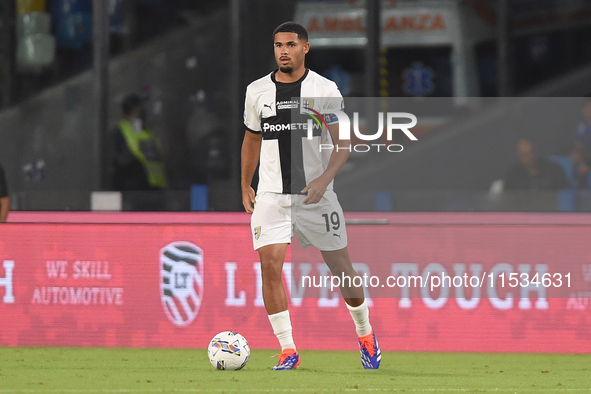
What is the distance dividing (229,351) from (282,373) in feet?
1.22

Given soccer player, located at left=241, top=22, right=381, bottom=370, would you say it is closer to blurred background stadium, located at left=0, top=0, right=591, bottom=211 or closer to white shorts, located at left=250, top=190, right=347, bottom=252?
white shorts, located at left=250, top=190, right=347, bottom=252

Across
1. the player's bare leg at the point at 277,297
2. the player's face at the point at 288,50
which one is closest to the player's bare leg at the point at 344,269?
the player's bare leg at the point at 277,297

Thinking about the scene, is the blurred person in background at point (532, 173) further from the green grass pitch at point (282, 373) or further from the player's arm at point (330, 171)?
the player's arm at point (330, 171)

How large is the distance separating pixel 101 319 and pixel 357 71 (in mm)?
3451

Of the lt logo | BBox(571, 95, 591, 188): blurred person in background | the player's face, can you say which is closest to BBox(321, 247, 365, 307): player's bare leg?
the player's face

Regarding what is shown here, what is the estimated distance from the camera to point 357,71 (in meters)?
10.3

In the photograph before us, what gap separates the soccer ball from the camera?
6.86m

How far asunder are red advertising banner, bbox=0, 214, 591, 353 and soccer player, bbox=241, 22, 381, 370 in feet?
4.55

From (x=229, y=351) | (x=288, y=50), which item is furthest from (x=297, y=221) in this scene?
(x=288, y=50)

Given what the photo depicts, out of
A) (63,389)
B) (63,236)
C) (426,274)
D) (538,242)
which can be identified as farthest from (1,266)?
A: (538,242)

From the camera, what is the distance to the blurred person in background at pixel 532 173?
31.9ft

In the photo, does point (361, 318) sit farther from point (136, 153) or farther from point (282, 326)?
point (136, 153)

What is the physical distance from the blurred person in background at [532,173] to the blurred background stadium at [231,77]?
0.08m

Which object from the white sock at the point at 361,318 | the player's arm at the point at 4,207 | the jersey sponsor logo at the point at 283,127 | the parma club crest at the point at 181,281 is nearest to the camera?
the jersey sponsor logo at the point at 283,127
